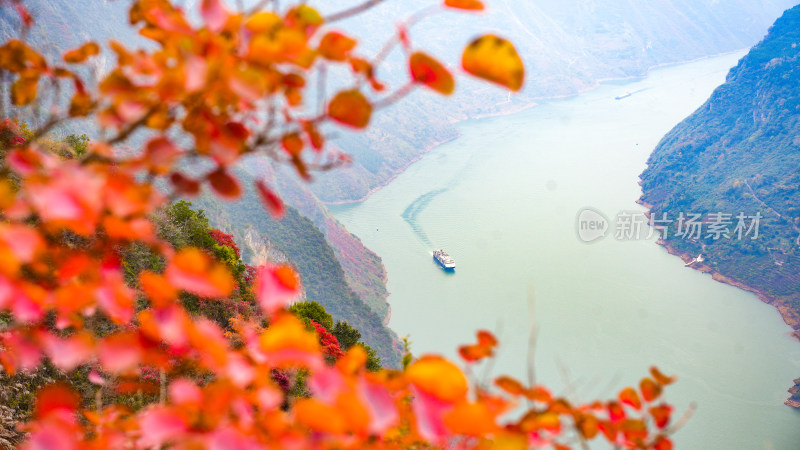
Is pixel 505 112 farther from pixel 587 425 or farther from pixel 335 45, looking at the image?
pixel 335 45

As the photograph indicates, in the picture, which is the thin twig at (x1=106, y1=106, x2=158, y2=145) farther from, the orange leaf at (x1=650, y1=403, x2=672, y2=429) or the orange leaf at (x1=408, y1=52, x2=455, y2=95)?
the orange leaf at (x1=650, y1=403, x2=672, y2=429)

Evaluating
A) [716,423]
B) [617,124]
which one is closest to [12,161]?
[716,423]

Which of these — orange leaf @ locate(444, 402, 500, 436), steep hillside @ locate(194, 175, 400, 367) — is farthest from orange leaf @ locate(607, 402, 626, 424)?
steep hillside @ locate(194, 175, 400, 367)

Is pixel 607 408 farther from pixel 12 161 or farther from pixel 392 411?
pixel 12 161

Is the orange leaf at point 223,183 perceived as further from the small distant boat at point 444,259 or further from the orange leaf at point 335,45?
the small distant boat at point 444,259

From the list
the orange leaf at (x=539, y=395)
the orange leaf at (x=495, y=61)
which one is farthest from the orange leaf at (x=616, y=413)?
the orange leaf at (x=495, y=61)

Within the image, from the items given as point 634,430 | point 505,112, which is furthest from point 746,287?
point 505,112
